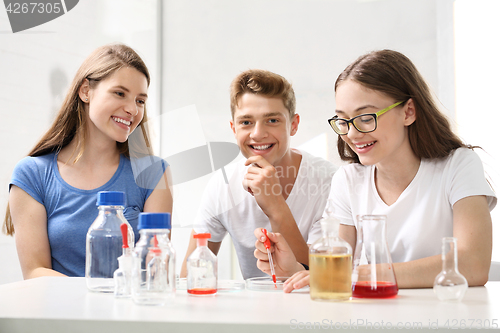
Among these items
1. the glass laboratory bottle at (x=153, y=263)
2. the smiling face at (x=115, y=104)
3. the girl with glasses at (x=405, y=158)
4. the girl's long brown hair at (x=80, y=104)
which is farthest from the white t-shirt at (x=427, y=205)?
the girl's long brown hair at (x=80, y=104)

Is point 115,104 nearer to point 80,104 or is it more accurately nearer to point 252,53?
point 80,104

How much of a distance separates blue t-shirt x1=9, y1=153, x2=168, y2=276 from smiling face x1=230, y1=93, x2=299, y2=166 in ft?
1.12

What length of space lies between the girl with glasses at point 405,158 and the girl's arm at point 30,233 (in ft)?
2.90

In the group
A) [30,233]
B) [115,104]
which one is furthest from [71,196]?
[115,104]

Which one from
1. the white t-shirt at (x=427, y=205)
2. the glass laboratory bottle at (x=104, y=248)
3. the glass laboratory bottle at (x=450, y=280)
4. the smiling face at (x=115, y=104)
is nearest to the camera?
the glass laboratory bottle at (x=450, y=280)

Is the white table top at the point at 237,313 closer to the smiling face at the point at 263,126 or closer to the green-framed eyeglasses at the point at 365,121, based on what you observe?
the green-framed eyeglasses at the point at 365,121

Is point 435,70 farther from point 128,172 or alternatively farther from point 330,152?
point 128,172

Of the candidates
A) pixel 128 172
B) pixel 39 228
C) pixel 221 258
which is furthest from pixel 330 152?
pixel 39 228

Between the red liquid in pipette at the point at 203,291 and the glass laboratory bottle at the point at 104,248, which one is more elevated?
the glass laboratory bottle at the point at 104,248

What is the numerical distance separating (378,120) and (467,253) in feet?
1.32

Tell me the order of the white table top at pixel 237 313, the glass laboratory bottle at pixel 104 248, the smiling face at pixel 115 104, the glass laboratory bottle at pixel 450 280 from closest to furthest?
the white table top at pixel 237 313 → the glass laboratory bottle at pixel 450 280 → the glass laboratory bottle at pixel 104 248 → the smiling face at pixel 115 104

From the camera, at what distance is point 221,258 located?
2957 mm

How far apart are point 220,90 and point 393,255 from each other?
218 cm

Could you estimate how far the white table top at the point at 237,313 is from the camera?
533 millimetres
